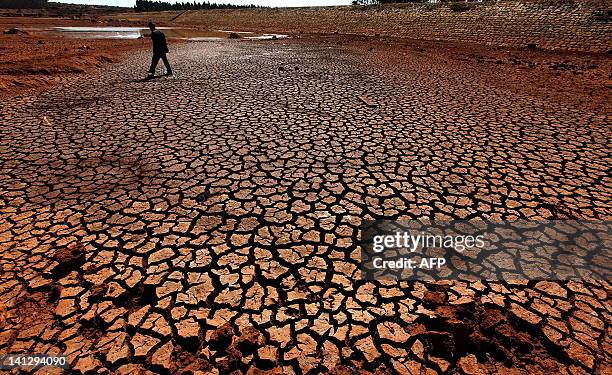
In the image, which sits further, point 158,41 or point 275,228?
point 158,41

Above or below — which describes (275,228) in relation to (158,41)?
below

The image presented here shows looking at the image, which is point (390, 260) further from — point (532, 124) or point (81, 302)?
point (532, 124)

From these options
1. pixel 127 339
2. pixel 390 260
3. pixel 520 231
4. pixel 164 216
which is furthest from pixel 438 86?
pixel 127 339

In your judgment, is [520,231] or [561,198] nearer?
[520,231]

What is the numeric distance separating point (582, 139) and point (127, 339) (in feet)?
25.0

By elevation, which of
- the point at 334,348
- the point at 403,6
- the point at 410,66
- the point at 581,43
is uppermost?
the point at 403,6

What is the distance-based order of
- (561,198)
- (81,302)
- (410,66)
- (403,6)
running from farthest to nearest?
(403,6), (410,66), (561,198), (81,302)

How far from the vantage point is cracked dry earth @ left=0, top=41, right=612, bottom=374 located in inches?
96.2

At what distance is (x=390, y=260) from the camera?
3.27m

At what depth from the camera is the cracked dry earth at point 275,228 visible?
96.2 inches

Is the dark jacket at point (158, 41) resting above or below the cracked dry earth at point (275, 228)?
above

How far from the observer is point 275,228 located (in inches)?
145

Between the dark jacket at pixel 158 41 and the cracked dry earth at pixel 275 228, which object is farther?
the dark jacket at pixel 158 41

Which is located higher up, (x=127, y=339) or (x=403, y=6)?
(x=403, y=6)
